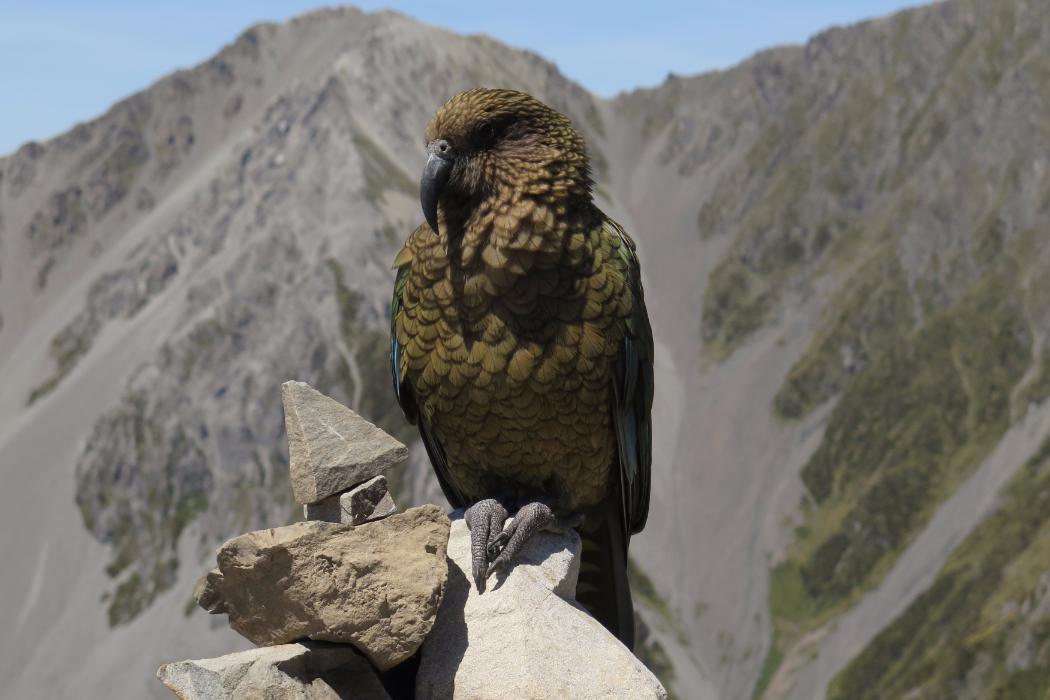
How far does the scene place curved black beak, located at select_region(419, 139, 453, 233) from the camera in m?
9.16

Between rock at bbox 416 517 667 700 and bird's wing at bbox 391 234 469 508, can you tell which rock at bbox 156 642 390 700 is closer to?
rock at bbox 416 517 667 700

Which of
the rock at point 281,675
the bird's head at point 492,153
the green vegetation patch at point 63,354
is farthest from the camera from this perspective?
the green vegetation patch at point 63,354

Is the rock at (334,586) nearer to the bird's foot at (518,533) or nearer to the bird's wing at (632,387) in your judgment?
the bird's foot at (518,533)

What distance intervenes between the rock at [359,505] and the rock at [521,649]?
32.2 inches

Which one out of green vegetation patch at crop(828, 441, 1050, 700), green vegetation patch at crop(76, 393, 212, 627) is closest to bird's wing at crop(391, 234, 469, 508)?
green vegetation patch at crop(828, 441, 1050, 700)

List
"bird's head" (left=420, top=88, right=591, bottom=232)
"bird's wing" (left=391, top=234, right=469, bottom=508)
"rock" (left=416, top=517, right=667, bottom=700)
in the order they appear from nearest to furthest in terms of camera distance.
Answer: "rock" (left=416, top=517, right=667, bottom=700) < "bird's head" (left=420, top=88, right=591, bottom=232) < "bird's wing" (left=391, top=234, right=469, bottom=508)

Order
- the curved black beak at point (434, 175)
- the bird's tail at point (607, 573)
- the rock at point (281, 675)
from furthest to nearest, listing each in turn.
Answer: the bird's tail at point (607, 573) → the curved black beak at point (434, 175) → the rock at point (281, 675)

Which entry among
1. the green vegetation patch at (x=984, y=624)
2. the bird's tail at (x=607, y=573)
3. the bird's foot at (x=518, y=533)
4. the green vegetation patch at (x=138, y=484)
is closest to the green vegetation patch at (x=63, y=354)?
the green vegetation patch at (x=138, y=484)

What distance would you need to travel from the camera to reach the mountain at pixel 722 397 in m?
128

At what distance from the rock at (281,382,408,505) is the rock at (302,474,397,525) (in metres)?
0.10

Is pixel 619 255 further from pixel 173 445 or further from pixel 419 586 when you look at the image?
pixel 173 445

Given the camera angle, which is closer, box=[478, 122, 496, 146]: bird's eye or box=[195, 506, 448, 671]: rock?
box=[195, 506, 448, 671]: rock

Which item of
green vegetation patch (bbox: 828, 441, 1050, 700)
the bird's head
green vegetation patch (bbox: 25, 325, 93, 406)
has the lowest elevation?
green vegetation patch (bbox: 828, 441, 1050, 700)

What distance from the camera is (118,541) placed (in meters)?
157
